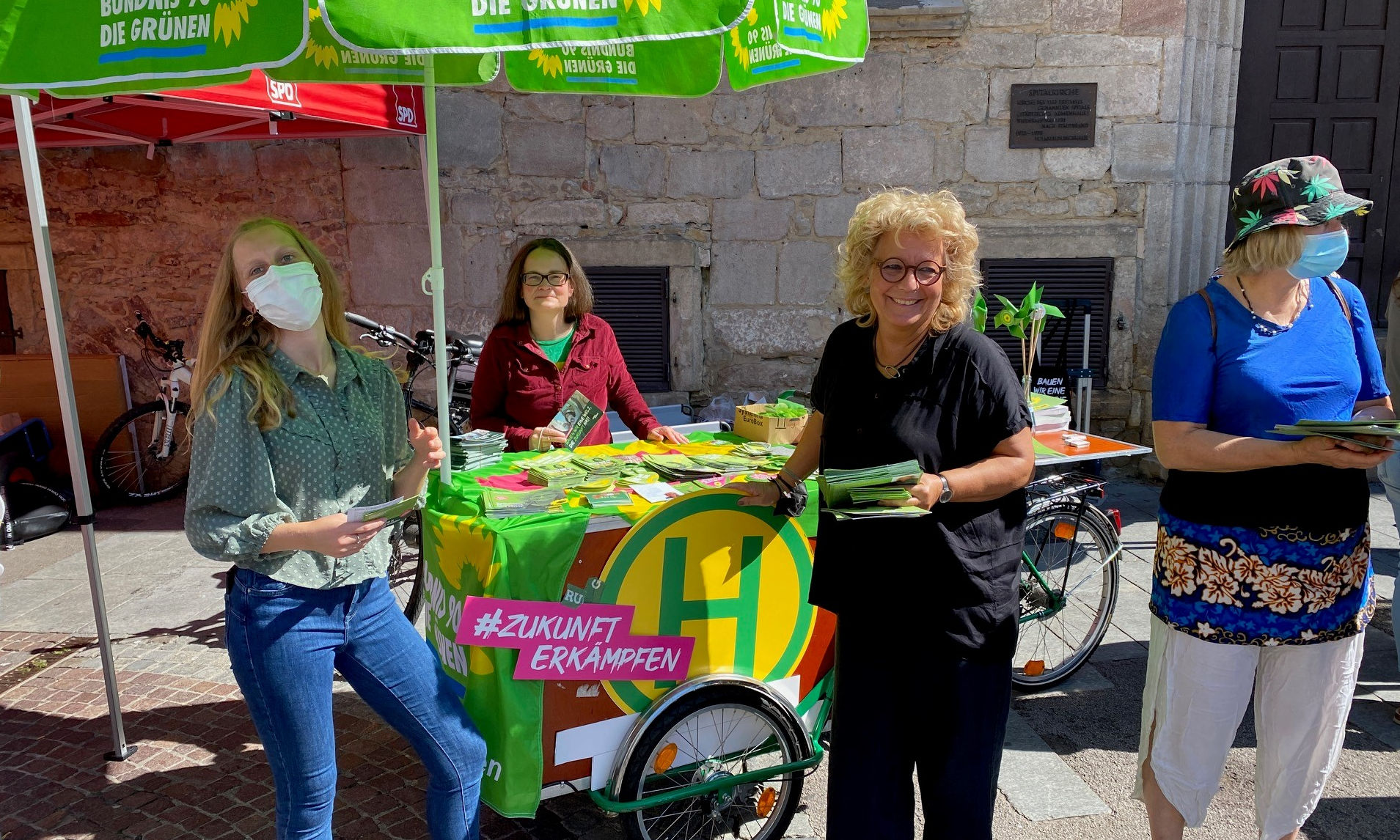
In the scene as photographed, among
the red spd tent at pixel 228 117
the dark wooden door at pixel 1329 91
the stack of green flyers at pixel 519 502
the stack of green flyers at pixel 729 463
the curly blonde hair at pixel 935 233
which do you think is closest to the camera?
the curly blonde hair at pixel 935 233

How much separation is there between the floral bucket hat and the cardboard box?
61.2 inches

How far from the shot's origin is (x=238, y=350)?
2.25 m

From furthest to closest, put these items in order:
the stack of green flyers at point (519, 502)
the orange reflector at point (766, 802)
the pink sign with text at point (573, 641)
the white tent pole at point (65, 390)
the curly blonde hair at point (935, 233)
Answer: the white tent pole at point (65, 390), the orange reflector at point (766, 802), the stack of green flyers at point (519, 502), the pink sign with text at point (573, 641), the curly blonde hair at point (935, 233)

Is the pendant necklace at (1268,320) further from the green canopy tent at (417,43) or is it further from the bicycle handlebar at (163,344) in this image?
the bicycle handlebar at (163,344)

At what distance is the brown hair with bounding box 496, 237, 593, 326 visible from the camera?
392 centimetres

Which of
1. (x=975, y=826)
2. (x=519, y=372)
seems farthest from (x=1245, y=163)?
(x=975, y=826)

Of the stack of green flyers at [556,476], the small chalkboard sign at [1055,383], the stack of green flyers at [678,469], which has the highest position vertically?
the stack of green flyers at [678,469]

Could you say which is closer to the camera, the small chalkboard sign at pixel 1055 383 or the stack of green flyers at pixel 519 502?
the stack of green flyers at pixel 519 502

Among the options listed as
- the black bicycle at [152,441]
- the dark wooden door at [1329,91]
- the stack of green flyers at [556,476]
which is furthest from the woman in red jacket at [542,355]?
the dark wooden door at [1329,91]

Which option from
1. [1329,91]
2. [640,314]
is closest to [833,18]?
[640,314]

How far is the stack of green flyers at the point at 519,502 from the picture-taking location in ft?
8.54

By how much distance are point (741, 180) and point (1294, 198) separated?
5.11 meters

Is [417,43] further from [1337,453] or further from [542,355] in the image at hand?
[1337,453]

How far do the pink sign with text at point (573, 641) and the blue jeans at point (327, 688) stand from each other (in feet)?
0.58
